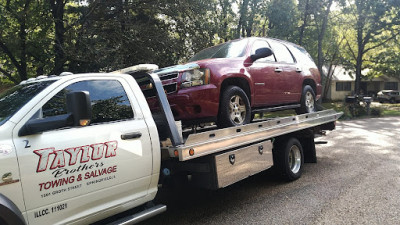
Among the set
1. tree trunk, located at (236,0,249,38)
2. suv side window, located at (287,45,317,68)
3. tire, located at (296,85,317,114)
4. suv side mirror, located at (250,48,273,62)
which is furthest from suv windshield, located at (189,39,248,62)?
tree trunk, located at (236,0,249,38)

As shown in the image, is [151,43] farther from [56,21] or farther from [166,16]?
[56,21]

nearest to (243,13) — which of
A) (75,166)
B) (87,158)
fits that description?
(87,158)

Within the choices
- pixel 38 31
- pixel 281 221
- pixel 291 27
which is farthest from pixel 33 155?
pixel 291 27

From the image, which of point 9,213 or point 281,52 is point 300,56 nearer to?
point 281,52

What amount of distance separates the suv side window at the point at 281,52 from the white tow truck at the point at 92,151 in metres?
2.56

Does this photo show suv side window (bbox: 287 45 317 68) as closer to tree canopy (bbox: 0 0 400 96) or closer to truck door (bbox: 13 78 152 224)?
truck door (bbox: 13 78 152 224)

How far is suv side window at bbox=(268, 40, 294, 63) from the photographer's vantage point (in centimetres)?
666

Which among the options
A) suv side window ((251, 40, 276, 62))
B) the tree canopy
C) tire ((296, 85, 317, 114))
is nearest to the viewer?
suv side window ((251, 40, 276, 62))

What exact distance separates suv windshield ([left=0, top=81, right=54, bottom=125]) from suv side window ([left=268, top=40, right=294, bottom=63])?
15.0 feet

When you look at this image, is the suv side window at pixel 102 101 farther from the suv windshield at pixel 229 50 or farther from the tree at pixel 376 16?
the tree at pixel 376 16

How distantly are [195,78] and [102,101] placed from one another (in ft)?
5.59

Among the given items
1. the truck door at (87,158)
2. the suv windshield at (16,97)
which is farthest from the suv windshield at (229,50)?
the suv windshield at (16,97)

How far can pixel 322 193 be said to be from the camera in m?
5.40

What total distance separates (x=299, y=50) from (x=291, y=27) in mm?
15133
